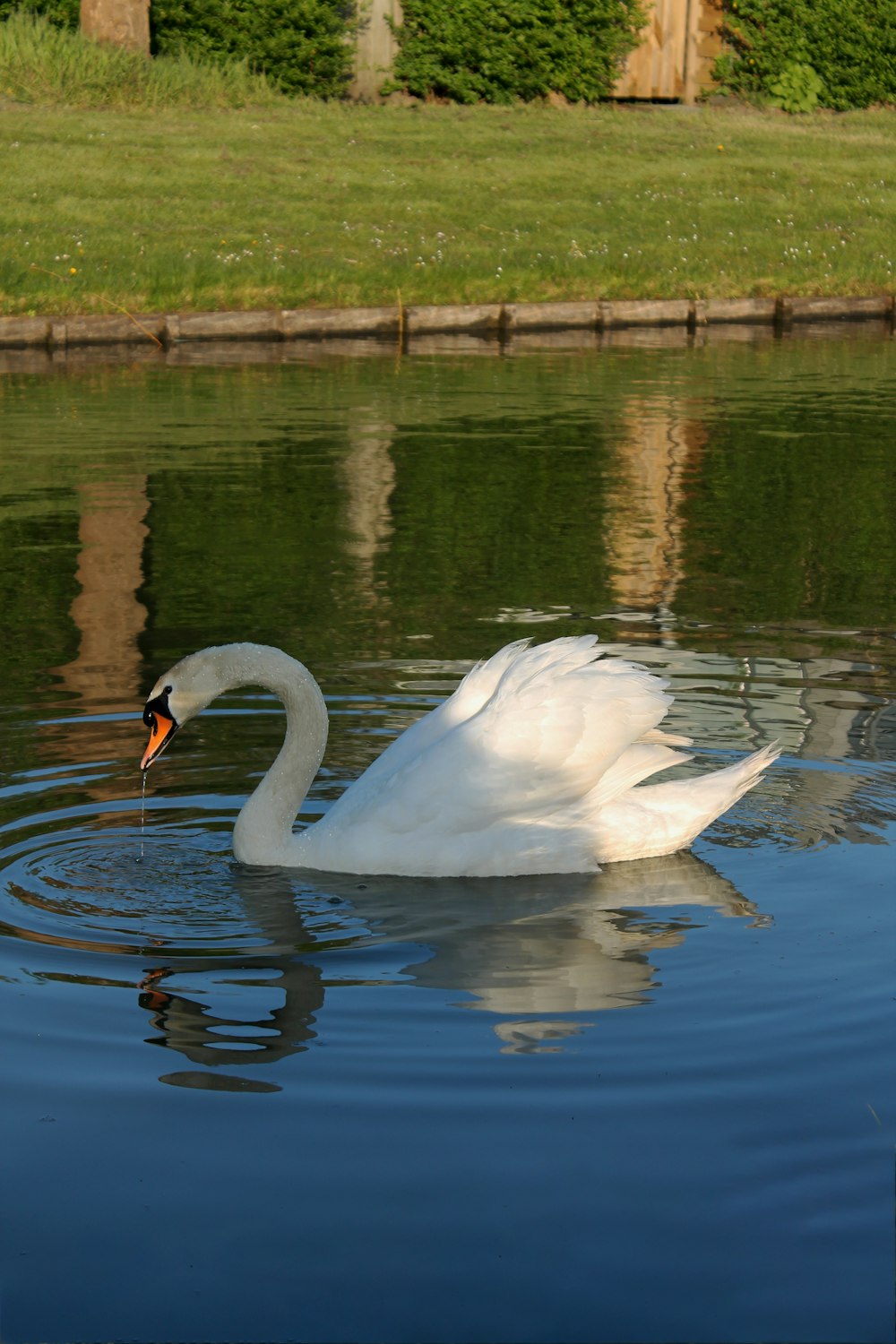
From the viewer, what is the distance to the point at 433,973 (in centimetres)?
519

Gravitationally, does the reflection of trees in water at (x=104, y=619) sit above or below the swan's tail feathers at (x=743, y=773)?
below

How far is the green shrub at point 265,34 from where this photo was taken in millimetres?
25844

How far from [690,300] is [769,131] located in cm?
830

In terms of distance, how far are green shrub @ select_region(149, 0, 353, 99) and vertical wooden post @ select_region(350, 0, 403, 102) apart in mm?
377

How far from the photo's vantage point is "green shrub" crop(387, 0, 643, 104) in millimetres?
27188

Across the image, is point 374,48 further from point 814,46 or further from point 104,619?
point 104,619

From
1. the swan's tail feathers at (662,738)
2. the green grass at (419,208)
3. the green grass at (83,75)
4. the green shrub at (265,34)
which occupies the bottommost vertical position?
the swan's tail feathers at (662,738)

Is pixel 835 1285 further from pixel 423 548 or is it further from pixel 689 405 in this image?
pixel 689 405

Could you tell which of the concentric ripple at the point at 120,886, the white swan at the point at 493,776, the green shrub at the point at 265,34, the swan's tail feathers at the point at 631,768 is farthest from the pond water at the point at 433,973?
the green shrub at the point at 265,34

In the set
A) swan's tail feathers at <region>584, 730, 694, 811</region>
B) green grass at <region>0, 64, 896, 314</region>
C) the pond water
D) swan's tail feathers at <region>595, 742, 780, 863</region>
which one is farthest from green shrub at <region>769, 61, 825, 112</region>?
swan's tail feathers at <region>595, 742, 780, 863</region>

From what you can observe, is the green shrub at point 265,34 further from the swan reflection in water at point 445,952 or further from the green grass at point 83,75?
the swan reflection in water at point 445,952

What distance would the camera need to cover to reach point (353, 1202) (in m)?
3.82

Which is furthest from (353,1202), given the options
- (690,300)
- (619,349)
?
(690,300)

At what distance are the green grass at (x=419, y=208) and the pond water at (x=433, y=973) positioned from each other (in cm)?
802
